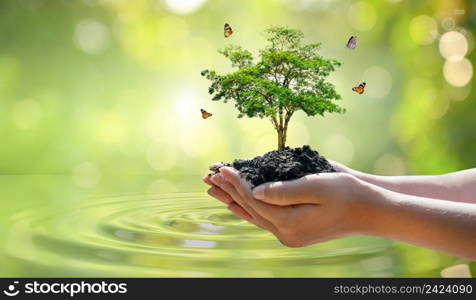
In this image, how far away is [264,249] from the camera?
2.37m

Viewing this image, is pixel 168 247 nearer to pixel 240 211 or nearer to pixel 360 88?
pixel 240 211

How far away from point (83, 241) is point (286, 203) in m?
1.11

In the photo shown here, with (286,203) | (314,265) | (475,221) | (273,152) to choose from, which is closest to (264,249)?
(314,265)

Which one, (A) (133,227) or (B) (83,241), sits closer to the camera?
(B) (83,241)

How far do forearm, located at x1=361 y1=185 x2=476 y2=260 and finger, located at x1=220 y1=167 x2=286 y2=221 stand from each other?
11.9 inches

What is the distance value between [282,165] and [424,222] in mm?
583

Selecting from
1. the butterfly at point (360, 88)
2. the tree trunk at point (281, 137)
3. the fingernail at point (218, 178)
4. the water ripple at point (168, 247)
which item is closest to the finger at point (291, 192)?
the fingernail at point (218, 178)

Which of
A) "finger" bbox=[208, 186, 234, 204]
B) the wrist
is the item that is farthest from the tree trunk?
the wrist

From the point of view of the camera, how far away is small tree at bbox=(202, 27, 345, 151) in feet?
7.56

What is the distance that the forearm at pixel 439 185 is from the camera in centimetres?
215

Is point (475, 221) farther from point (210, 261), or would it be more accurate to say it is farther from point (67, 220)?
point (67, 220)

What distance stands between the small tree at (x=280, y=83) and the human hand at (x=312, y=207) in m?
0.50

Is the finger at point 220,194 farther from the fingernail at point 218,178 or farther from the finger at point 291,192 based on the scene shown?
the finger at point 291,192

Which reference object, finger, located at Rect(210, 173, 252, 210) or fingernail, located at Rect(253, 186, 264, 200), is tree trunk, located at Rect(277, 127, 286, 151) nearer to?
finger, located at Rect(210, 173, 252, 210)
